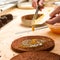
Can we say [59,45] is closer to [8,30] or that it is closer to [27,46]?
[27,46]

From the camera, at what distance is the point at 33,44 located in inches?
33.3

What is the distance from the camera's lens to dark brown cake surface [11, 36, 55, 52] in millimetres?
805

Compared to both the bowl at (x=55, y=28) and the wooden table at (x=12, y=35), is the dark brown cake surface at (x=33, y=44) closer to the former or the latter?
the wooden table at (x=12, y=35)

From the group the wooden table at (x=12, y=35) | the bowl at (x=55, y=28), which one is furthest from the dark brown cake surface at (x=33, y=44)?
the bowl at (x=55, y=28)

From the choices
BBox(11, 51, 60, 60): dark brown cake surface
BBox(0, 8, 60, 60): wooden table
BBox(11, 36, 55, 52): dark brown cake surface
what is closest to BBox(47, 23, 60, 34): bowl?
BBox(0, 8, 60, 60): wooden table

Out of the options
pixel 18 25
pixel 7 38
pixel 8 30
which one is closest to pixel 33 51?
pixel 7 38

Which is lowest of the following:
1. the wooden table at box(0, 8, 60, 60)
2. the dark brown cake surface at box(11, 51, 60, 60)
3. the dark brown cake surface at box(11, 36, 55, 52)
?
the wooden table at box(0, 8, 60, 60)

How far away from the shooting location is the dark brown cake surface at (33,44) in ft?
2.64

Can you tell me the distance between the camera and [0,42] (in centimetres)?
94

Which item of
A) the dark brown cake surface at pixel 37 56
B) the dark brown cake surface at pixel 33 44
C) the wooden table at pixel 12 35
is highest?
the dark brown cake surface at pixel 37 56

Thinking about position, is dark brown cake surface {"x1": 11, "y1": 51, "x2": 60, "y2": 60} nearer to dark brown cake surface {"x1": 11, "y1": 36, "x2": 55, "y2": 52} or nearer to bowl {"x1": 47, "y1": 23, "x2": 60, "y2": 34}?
dark brown cake surface {"x1": 11, "y1": 36, "x2": 55, "y2": 52}

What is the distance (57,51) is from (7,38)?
1.11 feet

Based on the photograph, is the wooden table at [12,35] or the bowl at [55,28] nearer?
the wooden table at [12,35]

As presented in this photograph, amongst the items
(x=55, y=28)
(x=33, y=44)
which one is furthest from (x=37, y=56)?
(x=55, y=28)
